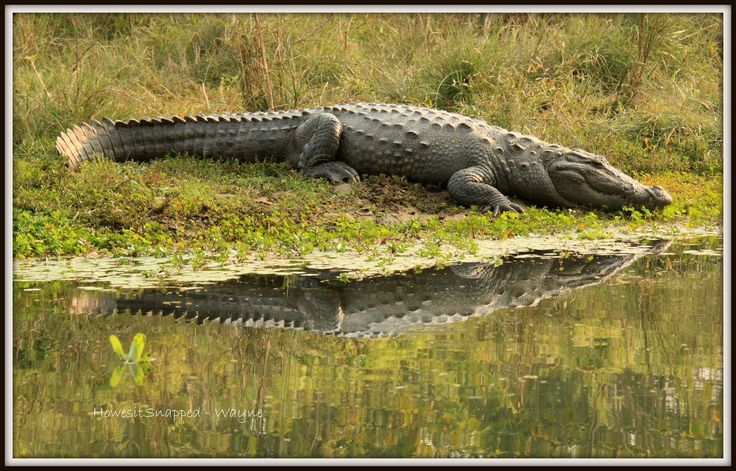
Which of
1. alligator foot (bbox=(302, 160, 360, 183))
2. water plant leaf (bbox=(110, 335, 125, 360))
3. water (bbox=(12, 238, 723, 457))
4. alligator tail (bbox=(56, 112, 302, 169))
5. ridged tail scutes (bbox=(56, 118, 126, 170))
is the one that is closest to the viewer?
water (bbox=(12, 238, 723, 457))

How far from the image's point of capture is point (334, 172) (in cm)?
894

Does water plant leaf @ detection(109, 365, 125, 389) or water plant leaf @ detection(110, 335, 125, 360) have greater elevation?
water plant leaf @ detection(110, 335, 125, 360)

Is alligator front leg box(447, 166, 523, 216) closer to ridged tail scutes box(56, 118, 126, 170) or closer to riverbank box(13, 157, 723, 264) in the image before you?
riverbank box(13, 157, 723, 264)

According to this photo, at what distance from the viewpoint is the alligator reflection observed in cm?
501

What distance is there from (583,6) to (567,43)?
209 inches

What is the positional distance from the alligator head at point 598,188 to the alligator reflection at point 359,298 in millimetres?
2318

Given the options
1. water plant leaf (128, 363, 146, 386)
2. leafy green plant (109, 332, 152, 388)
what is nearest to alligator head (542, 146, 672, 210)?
leafy green plant (109, 332, 152, 388)

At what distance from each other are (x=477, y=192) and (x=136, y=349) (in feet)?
15.6

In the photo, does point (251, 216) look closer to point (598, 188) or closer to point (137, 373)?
point (598, 188)

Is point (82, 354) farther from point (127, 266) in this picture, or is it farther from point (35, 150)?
point (35, 150)

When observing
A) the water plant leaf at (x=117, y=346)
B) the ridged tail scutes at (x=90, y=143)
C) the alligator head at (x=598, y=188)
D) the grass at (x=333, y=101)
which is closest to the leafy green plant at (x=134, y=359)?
the water plant leaf at (x=117, y=346)

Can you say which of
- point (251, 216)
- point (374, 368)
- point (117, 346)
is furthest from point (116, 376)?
point (251, 216)

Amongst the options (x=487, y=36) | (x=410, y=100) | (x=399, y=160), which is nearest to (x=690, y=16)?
(x=487, y=36)

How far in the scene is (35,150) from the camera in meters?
8.84
